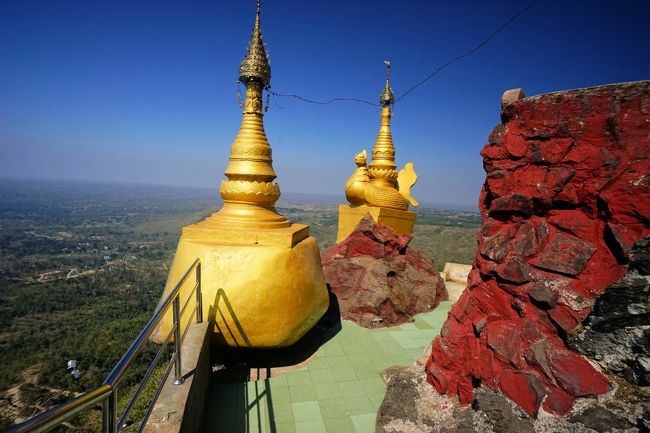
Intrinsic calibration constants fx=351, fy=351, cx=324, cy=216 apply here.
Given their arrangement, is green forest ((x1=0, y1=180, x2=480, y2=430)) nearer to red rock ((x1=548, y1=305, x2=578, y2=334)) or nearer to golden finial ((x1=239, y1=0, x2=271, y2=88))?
golden finial ((x1=239, y1=0, x2=271, y2=88))

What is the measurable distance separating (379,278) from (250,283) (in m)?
4.02

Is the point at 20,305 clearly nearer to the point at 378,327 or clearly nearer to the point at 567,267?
the point at 378,327

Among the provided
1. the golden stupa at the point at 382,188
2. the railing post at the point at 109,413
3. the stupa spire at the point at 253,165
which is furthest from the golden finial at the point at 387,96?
the railing post at the point at 109,413

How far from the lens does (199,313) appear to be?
5082 millimetres

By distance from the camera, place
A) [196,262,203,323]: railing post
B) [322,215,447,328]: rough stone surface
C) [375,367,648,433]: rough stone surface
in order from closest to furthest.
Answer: [375,367,648,433]: rough stone surface < [196,262,203,323]: railing post < [322,215,447,328]: rough stone surface

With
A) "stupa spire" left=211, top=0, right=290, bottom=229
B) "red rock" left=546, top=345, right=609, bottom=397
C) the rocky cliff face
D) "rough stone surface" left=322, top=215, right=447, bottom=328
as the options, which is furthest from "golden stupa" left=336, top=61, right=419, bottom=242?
"red rock" left=546, top=345, right=609, bottom=397

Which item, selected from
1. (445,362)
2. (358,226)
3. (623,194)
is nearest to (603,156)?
(623,194)

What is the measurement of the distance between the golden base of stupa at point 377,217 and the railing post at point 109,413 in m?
8.62

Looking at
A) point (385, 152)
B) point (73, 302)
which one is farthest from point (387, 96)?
point (73, 302)

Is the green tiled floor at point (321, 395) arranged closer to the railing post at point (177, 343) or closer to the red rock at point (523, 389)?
the railing post at point (177, 343)

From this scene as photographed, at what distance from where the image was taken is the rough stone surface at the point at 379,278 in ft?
26.2

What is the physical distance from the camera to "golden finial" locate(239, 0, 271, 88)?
7121 millimetres

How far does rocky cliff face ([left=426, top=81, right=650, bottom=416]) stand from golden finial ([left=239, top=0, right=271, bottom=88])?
186 inches

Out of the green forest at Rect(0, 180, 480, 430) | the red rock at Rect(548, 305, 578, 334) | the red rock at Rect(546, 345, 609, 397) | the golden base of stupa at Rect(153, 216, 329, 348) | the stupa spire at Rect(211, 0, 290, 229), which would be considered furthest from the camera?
the green forest at Rect(0, 180, 480, 430)
